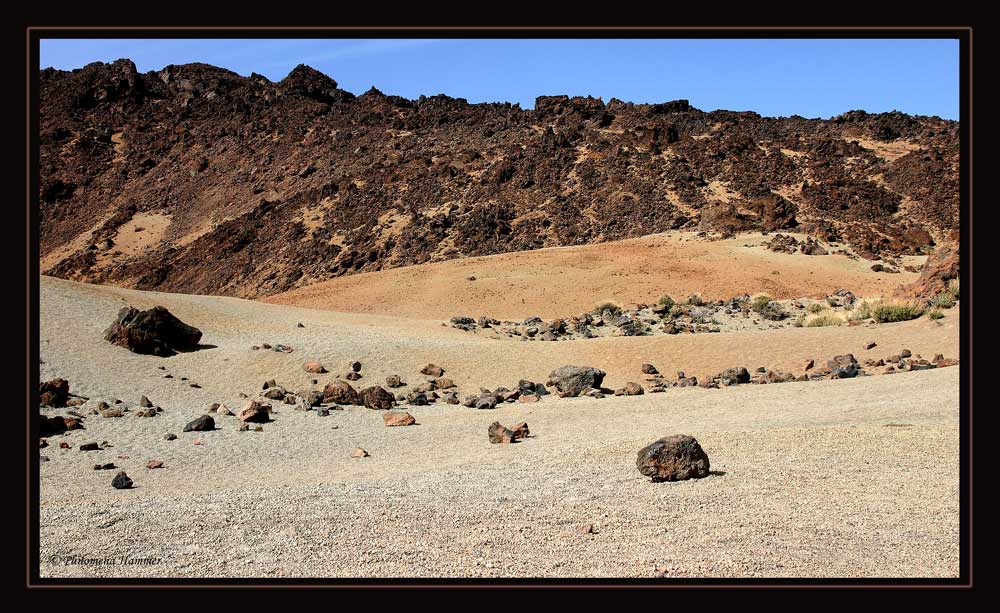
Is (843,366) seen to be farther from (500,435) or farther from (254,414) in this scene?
(254,414)

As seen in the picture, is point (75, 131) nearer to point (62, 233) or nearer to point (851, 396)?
point (62, 233)

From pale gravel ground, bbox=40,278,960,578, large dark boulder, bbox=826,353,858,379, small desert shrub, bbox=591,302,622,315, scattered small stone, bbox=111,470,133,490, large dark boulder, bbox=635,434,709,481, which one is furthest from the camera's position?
small desert shrub, bbox=591,302,622,315

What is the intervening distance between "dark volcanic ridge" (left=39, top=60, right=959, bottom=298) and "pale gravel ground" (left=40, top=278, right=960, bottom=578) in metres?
30.9

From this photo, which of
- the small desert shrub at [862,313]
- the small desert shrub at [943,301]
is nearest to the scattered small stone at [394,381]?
the small desert shrub at [862,313]

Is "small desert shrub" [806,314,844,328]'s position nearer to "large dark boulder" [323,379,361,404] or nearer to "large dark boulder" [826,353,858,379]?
"large dark boulder" [826,353,858,379]

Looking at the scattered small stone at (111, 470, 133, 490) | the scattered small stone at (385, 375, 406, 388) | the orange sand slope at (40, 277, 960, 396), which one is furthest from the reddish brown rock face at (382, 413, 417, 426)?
the scattered small stone at (111, 470, 133, 490)

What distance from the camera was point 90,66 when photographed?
3310 inches

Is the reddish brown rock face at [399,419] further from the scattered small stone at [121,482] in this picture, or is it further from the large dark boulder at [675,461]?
the large dark boulder at [675,461]

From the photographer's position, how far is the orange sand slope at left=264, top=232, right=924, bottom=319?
32.2 meters

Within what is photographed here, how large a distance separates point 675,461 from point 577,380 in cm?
779

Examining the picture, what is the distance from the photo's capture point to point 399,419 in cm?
1338

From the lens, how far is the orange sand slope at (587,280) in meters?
32.2

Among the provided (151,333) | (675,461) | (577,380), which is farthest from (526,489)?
(151,333)
